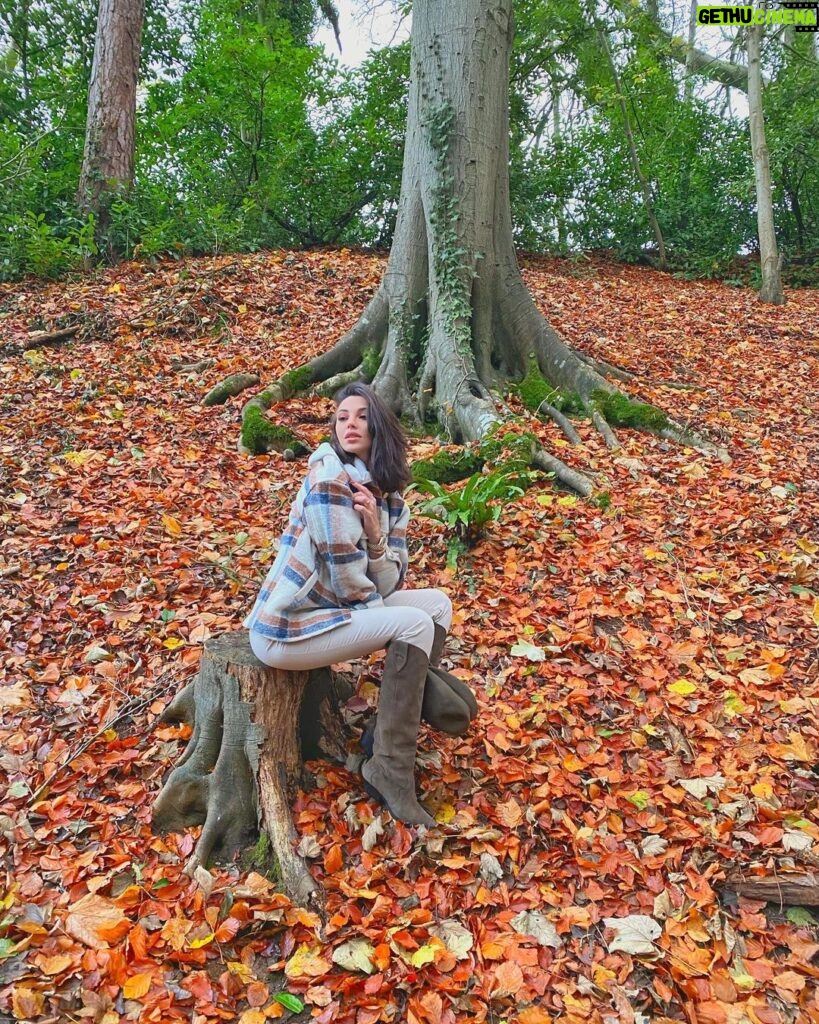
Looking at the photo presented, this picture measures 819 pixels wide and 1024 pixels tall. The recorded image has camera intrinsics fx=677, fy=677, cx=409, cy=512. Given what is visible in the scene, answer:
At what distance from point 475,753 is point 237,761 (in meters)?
1.09

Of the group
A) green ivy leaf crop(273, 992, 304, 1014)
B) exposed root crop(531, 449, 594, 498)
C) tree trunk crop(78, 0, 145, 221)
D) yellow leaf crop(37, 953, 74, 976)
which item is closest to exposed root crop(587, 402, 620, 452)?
Answer: exposed root crop(531, 449, 594, 498)

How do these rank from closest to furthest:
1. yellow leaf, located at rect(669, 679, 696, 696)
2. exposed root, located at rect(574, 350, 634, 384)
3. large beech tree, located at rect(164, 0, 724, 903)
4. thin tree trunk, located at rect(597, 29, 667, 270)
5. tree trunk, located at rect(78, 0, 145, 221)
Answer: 1. yellow leaf, located at rect(669, 679, 696, 696)
2. large beech tree, located at rect(164, 0, 724, 903)
3. exposed root, located at rect(574, 350, 634, 384)
4. tree trunk, located at rect(78, 0, 145, 221)
5. thin tree trunk, located at rect(597, 29, 667, 270)

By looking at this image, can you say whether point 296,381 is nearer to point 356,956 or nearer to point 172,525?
point 172,525

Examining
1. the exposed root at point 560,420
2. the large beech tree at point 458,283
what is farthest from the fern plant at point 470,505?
the exposed root at point 560,420

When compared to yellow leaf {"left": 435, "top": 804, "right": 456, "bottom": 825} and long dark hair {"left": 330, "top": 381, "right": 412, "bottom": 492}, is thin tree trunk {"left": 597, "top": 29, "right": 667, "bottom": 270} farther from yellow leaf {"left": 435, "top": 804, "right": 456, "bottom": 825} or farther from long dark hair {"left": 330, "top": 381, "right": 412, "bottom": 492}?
yellow leaf {"left": 435, "top": 804, "right": 456, "bottom": 825}

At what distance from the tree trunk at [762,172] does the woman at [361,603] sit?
1116 cm

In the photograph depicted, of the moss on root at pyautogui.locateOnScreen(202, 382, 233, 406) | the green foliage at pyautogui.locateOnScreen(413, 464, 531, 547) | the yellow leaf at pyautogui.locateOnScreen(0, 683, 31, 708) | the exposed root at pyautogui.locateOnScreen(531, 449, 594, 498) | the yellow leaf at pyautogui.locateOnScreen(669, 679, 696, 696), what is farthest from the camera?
the moss on root at pyautogui.locateOnScreen(202, 382, 233, 406)

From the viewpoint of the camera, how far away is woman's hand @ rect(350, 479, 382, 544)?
2.63 m

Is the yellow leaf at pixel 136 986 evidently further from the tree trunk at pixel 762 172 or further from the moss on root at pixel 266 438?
the tree trunk at pixel 762 172

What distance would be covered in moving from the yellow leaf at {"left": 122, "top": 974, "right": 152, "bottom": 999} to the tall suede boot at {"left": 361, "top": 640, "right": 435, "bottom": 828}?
1000 mm

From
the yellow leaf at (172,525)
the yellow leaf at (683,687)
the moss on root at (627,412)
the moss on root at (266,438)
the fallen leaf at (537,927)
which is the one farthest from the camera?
the moss on root at (627,412)

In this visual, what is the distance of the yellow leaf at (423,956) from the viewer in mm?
2264

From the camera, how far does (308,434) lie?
19.9ft

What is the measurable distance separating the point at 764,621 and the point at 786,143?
12712 millimetres
